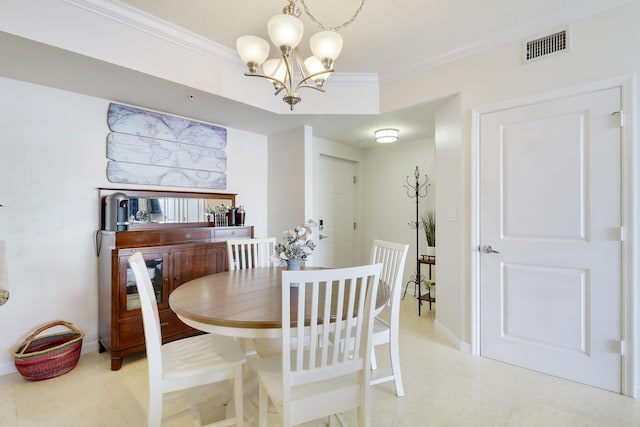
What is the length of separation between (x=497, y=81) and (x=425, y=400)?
8.18 feet

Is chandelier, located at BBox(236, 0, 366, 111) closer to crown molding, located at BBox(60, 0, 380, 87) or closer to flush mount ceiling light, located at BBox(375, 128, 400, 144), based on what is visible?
crown molding, located at BBox(60, 0, 380, 87)

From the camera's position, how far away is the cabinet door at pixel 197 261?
2.69 meters

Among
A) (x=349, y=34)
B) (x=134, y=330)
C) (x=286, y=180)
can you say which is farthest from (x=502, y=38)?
(x=134, y=330)

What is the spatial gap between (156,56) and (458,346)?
3512 millimetres

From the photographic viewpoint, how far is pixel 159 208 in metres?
3.02

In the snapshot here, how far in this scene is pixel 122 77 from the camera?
2.30 metres

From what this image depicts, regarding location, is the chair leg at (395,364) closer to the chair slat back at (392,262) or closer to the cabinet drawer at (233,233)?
the chair slat back at (392,262)

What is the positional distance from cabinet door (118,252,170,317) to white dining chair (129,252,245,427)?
39.1 inches

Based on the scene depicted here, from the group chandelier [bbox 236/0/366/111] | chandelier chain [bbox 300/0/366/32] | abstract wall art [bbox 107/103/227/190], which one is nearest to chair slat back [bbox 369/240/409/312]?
chandelier [bbox 236/0/366/111]

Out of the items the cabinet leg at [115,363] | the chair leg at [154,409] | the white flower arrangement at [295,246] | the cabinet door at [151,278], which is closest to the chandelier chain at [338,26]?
the white flower arrangement at [295,246]

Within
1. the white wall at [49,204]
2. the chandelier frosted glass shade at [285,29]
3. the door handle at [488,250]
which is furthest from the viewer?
the door handle at [488,250]

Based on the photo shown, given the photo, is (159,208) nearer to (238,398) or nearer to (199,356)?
(199,356)

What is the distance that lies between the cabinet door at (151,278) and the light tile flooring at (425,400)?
474 millimetres

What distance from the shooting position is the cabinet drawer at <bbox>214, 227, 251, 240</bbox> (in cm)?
303
